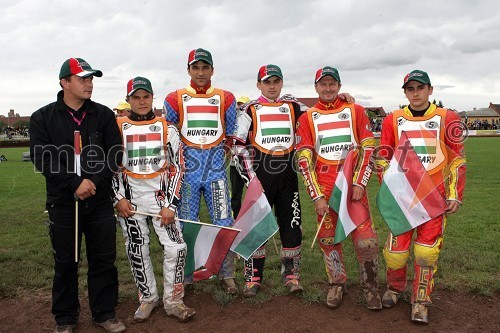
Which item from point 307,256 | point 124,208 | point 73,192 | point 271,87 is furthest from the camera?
point 307,256

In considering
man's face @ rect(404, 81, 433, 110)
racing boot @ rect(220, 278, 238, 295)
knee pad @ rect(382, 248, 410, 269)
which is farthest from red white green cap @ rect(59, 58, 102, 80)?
knee pad @ rect(382, 248, 410, 269)

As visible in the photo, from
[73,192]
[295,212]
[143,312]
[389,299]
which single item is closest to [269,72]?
[295,212]

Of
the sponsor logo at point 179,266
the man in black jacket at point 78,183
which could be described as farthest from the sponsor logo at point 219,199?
the man in black jacket at point 78,183

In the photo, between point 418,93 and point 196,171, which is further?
point 196,171

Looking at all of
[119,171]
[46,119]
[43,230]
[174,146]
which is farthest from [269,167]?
[43,230]

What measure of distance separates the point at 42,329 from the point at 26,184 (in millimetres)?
12404

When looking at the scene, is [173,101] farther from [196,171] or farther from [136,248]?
[136,248]

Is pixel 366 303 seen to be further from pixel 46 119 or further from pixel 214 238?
pixel 46 119

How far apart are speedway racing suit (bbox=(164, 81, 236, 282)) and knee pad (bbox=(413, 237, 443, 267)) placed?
194cm

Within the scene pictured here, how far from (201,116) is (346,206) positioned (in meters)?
1.82

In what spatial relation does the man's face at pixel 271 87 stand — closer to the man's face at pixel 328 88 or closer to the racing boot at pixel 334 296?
the man's face at pixel 328 88

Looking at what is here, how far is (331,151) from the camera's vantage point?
4621mm

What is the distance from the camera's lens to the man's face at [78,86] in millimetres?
3959

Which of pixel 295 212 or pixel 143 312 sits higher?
pixel 295 212
